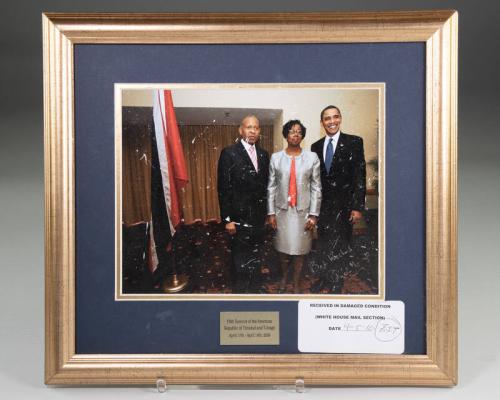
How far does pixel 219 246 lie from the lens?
4.88 feet

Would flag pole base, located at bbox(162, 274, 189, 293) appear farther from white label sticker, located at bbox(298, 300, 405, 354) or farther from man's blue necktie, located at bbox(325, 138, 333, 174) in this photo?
man's blue necktie, located at bbox(325, 138, 333, 174)

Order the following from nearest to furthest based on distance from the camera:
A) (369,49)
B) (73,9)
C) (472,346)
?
(369,49)
(472,346)
(73,9)

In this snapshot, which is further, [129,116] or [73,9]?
[73,9]

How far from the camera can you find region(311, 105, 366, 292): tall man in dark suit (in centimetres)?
147

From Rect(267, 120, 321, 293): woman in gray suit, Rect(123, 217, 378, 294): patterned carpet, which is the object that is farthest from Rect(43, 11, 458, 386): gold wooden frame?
Rect(267, 120, 321, 293): woman in gray suit

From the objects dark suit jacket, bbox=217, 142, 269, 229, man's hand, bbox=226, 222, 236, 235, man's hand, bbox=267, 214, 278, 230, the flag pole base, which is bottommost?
the flag pole base

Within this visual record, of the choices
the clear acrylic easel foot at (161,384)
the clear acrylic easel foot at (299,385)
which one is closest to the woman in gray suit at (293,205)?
the clear acrylic easel foot at (299,385)

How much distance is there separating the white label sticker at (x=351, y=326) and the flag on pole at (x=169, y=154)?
36 centimetres

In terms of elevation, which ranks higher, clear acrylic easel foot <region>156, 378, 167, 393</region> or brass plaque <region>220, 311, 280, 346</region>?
brass plaque <region>220, 311, 280, 346</region>

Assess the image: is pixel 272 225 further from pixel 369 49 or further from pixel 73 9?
pixel 73 9

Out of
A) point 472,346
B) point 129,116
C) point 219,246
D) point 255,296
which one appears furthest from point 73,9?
point 472,346

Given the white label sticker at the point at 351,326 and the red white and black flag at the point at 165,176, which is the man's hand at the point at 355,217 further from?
the red white and black flag at the point at 165,176

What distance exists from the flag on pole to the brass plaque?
240mm

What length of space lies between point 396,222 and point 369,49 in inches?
15.3
